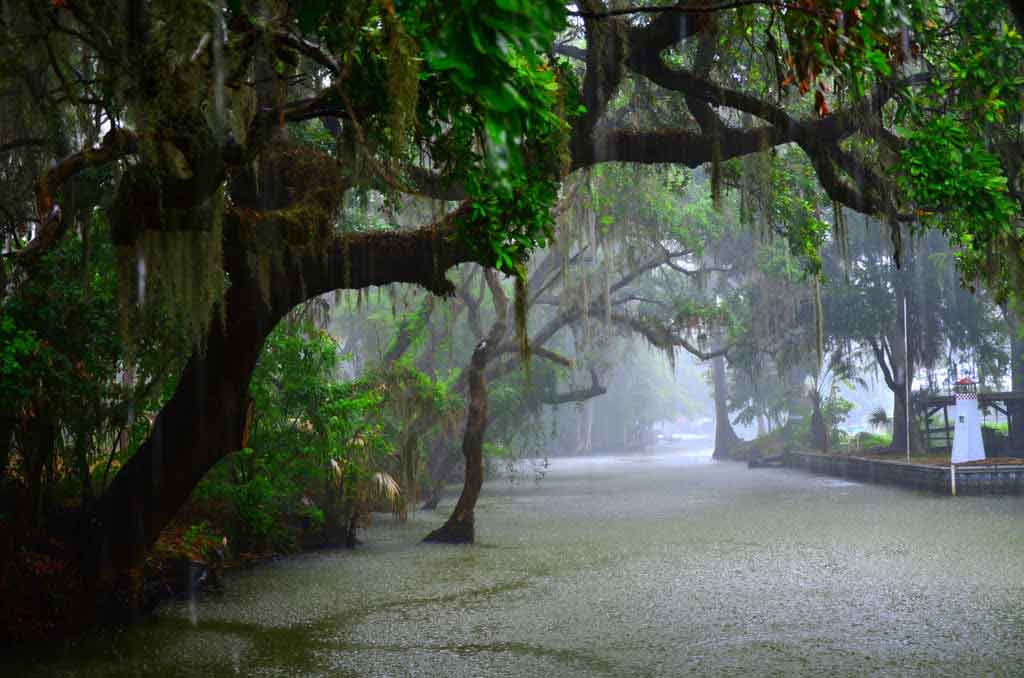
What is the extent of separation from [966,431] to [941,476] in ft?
8.60

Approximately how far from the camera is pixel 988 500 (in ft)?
51.2

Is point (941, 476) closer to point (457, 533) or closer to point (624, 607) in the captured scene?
point (457, 533)

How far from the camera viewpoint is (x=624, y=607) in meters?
7.57

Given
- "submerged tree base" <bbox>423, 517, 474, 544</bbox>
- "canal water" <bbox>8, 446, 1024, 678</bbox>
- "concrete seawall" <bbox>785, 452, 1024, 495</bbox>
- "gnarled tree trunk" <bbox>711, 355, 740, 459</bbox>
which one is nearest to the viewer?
"canal water" <bbox>8, 446, 1024, 678</bbox>

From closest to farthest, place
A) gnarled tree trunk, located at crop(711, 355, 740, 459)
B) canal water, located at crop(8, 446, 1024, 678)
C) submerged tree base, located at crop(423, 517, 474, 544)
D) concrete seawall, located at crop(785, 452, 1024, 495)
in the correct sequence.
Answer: canal water, located at crop(8, 446, 1024, 678) < submerged tree base, located at crop(423, 517, 474, 544) < concrete seawall, located at crop(785, 452, 1024, 495) < gnarled tree trunk, located at crop(711, 355, 740, 459)

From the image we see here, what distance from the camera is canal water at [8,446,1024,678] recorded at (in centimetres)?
585

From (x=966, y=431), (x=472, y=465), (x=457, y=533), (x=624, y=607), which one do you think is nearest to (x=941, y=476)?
(x=966, y=431)

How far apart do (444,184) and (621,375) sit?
45.5 metres

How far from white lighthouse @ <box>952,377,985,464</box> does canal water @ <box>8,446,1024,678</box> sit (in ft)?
18.1

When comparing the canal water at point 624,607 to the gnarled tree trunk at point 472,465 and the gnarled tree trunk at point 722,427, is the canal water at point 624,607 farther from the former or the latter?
the gnarled tree trunk at point 722,427

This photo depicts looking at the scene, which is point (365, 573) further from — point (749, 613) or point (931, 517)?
point (931, 517)

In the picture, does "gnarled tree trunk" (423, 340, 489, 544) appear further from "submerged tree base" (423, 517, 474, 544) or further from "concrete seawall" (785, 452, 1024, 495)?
"concrete seawall" (785, 452, 1024, 495)

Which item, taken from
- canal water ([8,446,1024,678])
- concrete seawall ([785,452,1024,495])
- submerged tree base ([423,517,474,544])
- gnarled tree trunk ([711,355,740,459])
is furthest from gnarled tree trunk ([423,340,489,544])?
gnarled tree trunk ([711,355,740,459])

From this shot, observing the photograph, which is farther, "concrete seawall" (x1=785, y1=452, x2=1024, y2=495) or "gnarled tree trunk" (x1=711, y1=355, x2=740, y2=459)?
"gnarled tree trunk" (x1=711, y1=355, x2=740, y2=459)
